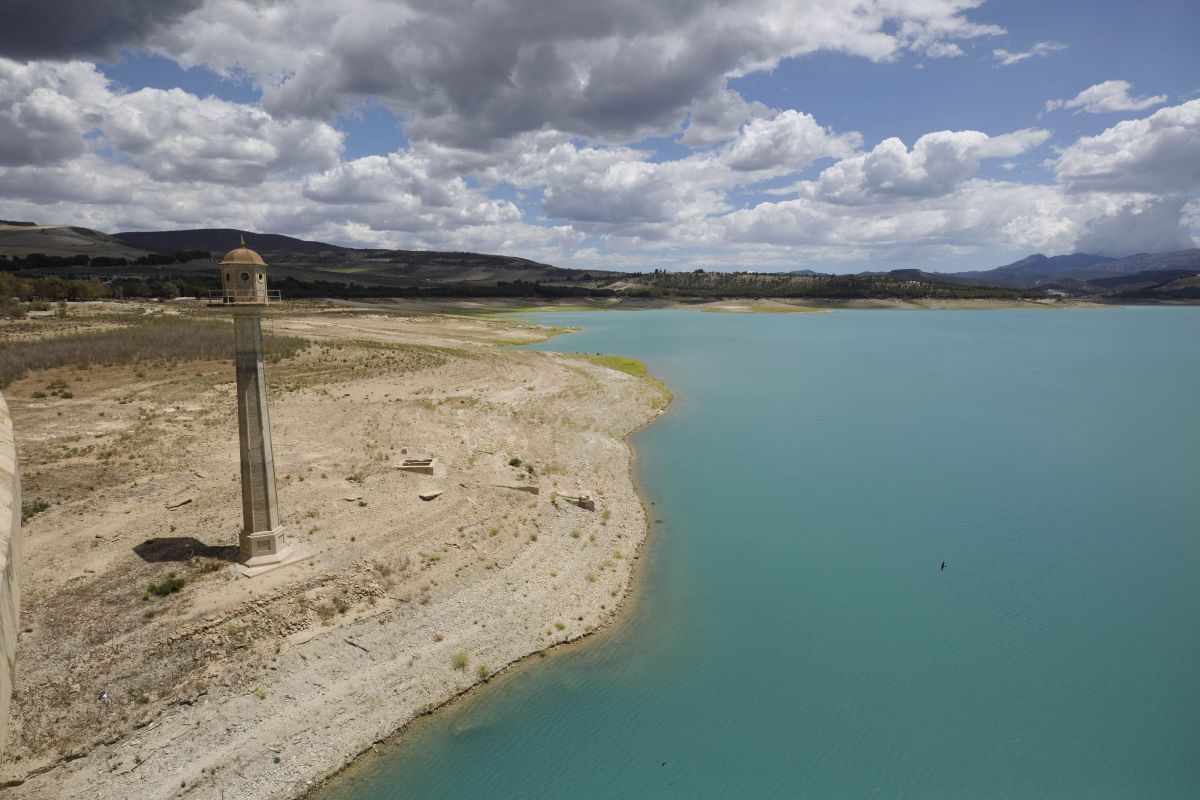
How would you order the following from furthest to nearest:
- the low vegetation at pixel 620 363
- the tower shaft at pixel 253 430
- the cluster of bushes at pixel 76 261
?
the cluster of bushes at pixel 76 261 → the low vegetation at pixel 620 363 → the tower shaft at pixel 253 430

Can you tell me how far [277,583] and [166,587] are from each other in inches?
103

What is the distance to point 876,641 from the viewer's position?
18.4 metres

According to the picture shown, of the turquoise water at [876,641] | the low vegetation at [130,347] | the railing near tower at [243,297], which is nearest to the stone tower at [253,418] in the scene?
the railing near tower at [243,297]

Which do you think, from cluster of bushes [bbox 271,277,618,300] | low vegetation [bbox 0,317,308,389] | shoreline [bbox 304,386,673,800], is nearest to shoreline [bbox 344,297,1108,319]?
cluster of bushes [bbox 271,277,618,300]

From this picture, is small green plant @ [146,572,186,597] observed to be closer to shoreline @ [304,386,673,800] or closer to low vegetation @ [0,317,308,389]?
shoreline @ [304,386,673,800]

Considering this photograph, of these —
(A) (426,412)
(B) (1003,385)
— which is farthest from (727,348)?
(A) (426,412)

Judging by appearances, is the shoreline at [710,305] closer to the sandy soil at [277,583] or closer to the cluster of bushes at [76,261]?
the cluster of bushes at [76,261]

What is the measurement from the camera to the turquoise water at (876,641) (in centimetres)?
1381

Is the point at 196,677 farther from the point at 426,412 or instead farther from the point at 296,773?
the point at 426,412

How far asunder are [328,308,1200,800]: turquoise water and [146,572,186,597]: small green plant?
7224 millimetres

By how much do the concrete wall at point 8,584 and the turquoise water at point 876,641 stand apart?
6935 millimetres

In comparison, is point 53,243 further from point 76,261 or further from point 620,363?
point 620,363

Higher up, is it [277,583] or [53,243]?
[53,243]

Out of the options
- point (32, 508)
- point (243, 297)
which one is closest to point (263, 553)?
point (243, 297)
